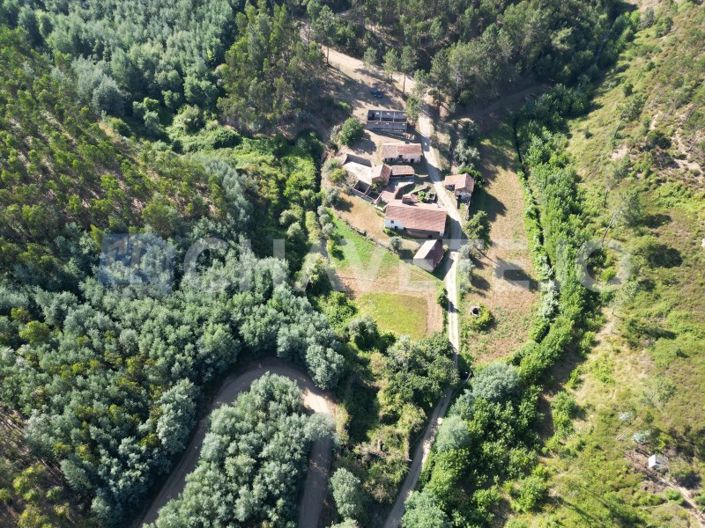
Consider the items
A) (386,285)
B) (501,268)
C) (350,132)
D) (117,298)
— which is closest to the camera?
(117,298)

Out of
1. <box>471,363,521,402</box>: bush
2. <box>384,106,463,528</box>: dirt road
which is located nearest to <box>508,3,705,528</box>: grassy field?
<box>471,363,521,402</box>: bush

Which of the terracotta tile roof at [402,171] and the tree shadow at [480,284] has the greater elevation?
the terracotta tile roof at [402,171]

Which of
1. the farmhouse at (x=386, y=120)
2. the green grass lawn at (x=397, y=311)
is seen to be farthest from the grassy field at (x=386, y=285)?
the farmhouse at (x=386, y=120)

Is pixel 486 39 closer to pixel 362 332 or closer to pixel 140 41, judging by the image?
pixel 362 332

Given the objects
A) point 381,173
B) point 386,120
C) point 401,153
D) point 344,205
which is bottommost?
point 344,205

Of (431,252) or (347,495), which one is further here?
(431,252)

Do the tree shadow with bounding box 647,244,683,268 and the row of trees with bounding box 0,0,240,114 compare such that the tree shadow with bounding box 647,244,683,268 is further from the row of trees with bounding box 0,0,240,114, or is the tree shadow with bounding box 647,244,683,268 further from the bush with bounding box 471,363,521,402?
the row of trees with bounding box 0,0,240,114

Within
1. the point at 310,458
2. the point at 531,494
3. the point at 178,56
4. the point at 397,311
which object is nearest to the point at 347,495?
the point at 310,458

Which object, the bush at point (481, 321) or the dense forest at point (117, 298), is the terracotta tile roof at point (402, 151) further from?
the bush at point (481, 321)
